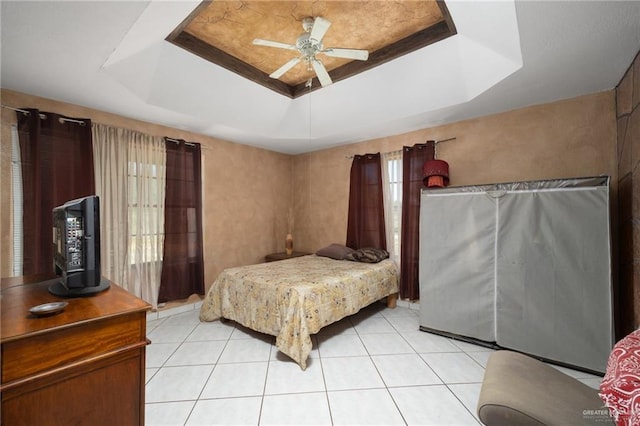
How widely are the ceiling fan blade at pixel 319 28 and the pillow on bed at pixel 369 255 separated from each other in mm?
2543

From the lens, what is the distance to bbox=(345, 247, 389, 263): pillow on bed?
3449 mm

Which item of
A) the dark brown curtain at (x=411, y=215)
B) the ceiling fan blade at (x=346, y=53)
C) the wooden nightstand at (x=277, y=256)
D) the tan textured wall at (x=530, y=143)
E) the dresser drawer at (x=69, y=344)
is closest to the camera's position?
the dresser drawer at (x=69, y=344)

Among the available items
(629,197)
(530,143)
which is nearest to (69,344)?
(629,197)

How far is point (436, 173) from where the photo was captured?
9.76ft

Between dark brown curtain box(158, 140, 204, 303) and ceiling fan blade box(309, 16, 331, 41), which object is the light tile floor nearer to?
dark brown curtain box(158, 140, 204, 303)

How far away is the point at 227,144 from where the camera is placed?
12.8ft

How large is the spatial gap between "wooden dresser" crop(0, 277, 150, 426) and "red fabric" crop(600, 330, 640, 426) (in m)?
1.80

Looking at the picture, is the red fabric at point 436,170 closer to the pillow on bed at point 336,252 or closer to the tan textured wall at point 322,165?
the tan textured wall at point 322,165

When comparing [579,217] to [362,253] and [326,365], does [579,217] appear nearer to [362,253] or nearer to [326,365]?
[362,253]

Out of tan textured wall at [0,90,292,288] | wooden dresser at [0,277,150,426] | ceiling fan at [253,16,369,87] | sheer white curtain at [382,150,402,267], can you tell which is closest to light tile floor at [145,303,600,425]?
wooden dresser at [0,277,150,426]

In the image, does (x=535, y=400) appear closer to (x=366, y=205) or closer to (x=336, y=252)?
(x=336, y=252)

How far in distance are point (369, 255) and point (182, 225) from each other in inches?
98.8

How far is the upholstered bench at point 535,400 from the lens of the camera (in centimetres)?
116

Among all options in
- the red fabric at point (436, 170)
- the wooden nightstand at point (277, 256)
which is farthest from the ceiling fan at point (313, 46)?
the wooden nightstand at point (277, 256)
